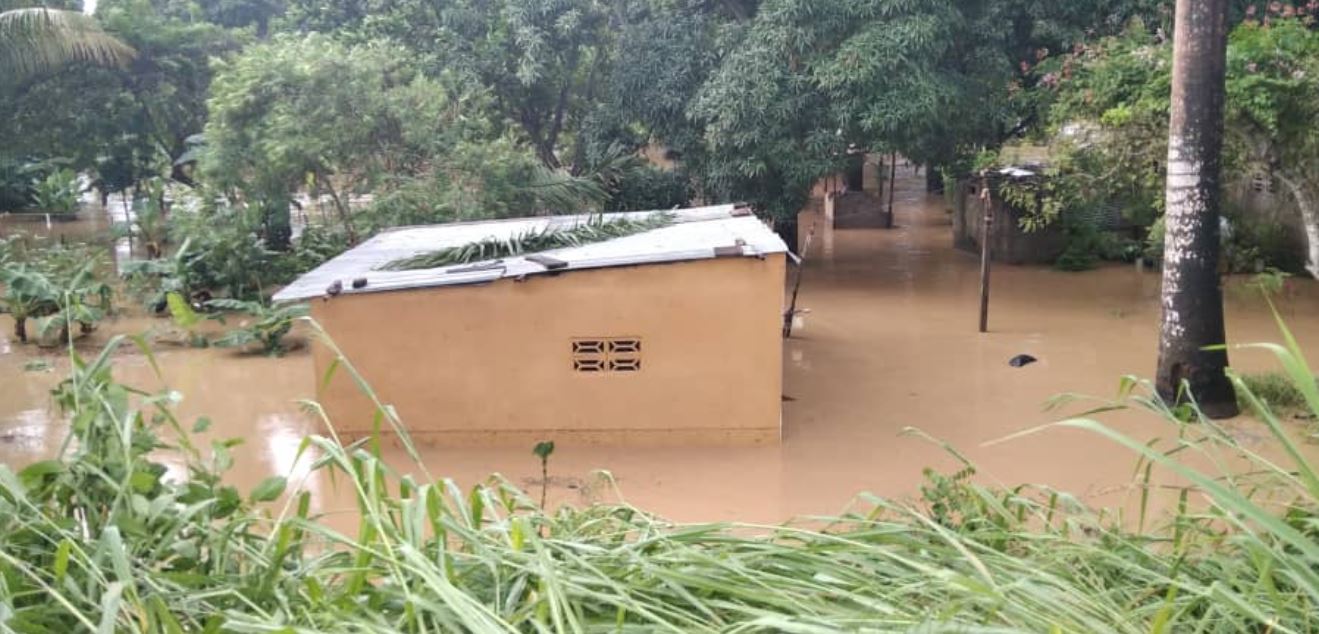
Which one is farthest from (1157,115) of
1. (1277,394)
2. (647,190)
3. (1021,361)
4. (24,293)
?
(24,293)

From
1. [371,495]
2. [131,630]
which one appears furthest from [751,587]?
[131,630]

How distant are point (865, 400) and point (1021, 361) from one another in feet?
6.12

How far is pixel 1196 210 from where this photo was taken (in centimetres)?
745

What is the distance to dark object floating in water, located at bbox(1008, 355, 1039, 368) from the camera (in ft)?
31.4

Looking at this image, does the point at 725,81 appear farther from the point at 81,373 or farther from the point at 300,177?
the point at 81,373

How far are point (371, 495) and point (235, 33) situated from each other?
58.3 feet

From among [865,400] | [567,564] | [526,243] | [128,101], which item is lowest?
[865,400]

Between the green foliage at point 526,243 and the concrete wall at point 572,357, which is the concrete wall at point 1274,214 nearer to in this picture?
the green foliage at point 526,243

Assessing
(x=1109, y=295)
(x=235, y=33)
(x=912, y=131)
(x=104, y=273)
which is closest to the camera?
(x=912, y=131)

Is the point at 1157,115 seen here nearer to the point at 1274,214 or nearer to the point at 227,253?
the point at 1274,214

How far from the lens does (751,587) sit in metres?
1.88

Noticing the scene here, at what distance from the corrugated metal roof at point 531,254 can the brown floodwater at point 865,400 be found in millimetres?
1060

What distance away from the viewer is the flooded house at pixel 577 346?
7246 millimetres

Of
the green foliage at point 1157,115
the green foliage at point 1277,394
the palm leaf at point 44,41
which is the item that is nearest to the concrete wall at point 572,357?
the green foliage at point 1277,394
